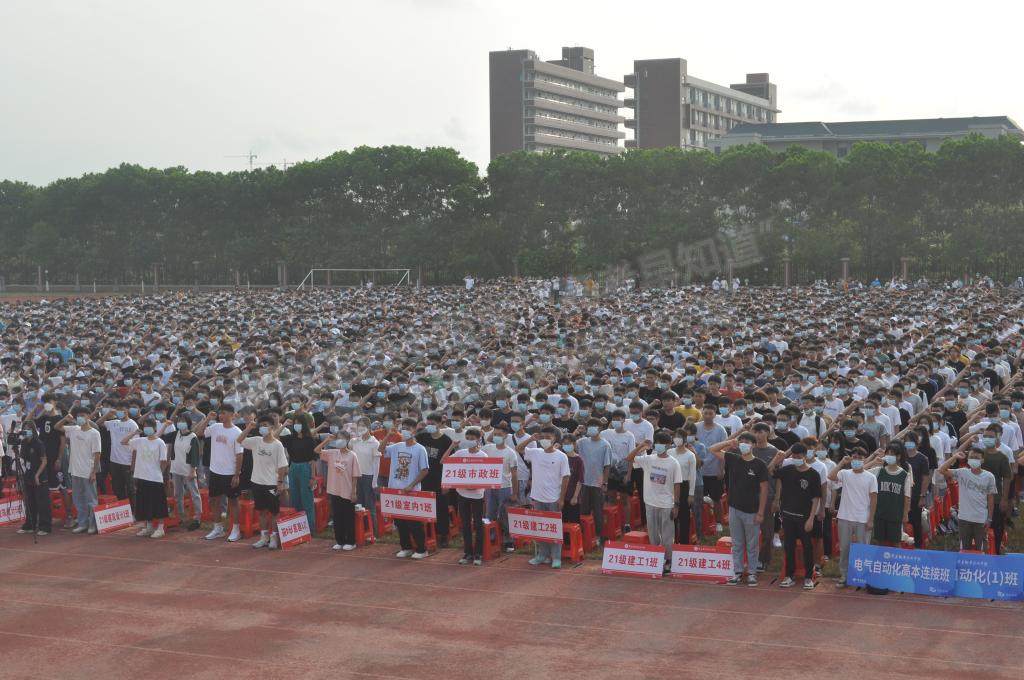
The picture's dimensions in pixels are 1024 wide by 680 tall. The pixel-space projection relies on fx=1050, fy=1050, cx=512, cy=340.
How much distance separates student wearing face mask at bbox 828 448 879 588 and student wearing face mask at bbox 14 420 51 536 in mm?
10536

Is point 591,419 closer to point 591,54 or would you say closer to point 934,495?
point 934,495

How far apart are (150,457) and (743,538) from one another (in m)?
7.95

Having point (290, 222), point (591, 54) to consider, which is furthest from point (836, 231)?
point (591, 54)

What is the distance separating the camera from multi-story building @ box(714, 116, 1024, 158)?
110625mm

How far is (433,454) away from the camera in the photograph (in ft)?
43.9

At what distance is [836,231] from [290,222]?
3739cm

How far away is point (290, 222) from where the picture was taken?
7512 centimetres

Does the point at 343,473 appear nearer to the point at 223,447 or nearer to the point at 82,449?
the point at 223,447

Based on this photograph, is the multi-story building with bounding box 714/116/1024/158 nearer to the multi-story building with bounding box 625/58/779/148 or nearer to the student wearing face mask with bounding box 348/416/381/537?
the multi-story building with bounding box 625/58/779/148

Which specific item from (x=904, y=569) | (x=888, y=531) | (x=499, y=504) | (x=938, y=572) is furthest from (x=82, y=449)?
(x=938, y=572)

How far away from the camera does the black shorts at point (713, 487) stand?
13.2 meters

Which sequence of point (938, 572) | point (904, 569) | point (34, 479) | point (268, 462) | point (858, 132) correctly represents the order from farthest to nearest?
1. point (858, 132)
2. point (34, 479)
3. point (268, 462)
4. point (904, 569)
5. point (938, 572)

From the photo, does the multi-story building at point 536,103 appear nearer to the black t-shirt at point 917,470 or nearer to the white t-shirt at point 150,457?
the white t-shirt at point 150,457

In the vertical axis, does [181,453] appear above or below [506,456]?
below
